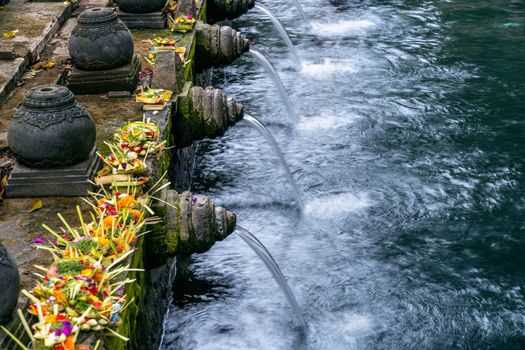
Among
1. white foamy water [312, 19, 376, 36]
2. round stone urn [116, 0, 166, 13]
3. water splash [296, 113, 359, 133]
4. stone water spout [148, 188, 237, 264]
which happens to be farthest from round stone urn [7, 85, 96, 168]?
white foamy water [312, 19, 376, 36]

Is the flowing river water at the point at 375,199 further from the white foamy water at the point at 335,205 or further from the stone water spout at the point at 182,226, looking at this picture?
the stone water spout at the point at 182,226

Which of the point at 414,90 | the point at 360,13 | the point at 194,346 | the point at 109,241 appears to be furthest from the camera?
the point at 360,13

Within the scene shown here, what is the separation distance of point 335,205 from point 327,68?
21.5ft

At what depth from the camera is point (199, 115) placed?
10523 mm

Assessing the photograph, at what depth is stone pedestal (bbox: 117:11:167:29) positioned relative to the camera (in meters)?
12.9

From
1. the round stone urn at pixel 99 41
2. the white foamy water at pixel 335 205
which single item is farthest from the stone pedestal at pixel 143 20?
the white foamy water at pixel 335 205

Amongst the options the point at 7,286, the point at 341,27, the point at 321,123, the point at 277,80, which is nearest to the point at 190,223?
the point at 7,286

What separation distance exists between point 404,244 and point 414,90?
20.0ft

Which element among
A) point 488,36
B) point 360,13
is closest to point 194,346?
point 488,36

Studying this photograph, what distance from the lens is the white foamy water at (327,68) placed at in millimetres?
17281

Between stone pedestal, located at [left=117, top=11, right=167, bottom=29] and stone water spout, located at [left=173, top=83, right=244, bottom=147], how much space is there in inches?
105

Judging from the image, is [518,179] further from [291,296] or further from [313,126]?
[291,296]

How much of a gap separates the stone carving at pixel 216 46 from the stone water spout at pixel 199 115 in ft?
8.97

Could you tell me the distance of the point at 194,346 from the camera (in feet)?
28.5
